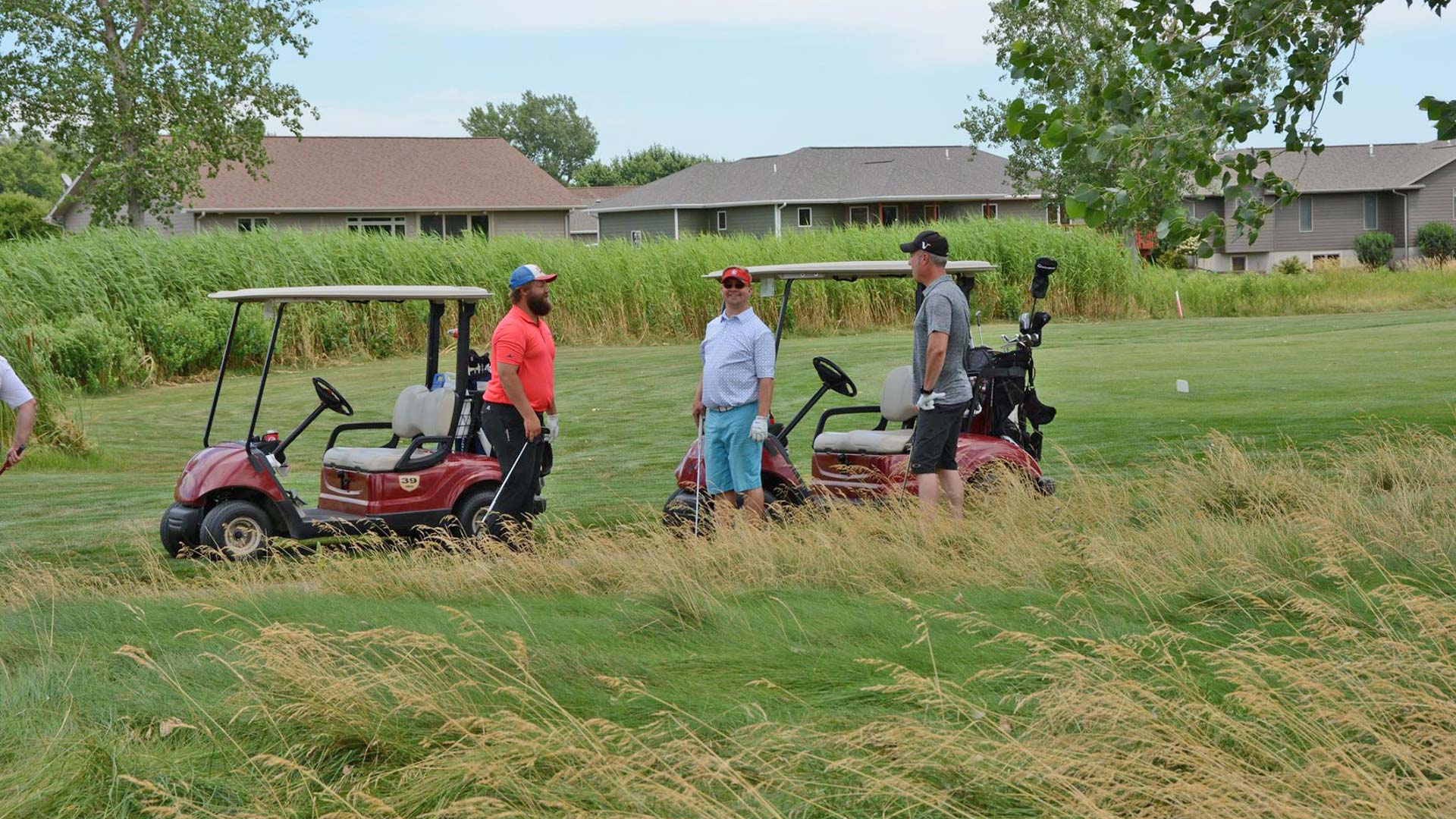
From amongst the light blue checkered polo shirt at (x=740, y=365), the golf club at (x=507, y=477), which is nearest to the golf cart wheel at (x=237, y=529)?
the golf club at (x=507, y=477)

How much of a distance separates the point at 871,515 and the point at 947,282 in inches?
54.4

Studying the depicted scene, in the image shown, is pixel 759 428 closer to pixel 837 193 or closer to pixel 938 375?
pixel 938 375

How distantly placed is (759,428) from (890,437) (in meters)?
1.23

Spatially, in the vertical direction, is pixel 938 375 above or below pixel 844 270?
below

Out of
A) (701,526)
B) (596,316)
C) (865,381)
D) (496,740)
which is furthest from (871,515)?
(596,316)

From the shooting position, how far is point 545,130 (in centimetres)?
10888

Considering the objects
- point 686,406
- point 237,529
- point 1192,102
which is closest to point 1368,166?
point 686,406

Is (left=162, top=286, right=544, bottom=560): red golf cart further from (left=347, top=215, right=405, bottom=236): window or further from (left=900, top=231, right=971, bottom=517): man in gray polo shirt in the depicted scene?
(left=347, top=215, right=405, bottom=236): window

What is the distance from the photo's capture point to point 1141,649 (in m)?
5.09

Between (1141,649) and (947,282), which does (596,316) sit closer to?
(947,282)

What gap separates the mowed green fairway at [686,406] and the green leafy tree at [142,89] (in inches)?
667

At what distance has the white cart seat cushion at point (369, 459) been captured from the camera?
962 centimetres

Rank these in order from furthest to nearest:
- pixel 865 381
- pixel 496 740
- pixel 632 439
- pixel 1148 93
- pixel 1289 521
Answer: pixel 865 381, pixel 632 439, pixel 1148 93, pixel 1289 521, pixel 496 740

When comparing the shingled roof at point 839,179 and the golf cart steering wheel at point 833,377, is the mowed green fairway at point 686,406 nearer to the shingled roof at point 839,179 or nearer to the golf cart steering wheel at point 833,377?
the golf cart steering wheel at point 833,377
